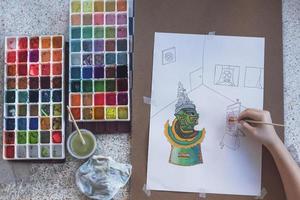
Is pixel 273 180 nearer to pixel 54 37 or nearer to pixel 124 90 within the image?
→ pixel 124 90

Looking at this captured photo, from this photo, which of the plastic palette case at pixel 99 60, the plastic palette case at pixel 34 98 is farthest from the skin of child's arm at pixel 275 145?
the plastic palette case at pixel 34 98

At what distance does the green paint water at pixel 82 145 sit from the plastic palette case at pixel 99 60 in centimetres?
4

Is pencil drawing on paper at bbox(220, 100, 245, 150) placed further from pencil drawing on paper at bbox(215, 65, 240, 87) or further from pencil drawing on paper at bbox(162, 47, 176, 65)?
pencil drawing on paper at bbox(162, 47, 176, 65)

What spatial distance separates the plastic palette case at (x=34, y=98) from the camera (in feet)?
2.98

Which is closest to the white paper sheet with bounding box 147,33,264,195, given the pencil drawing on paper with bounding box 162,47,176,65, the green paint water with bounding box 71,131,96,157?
the pencil drawing on paper with bounding box 162,47,176,65

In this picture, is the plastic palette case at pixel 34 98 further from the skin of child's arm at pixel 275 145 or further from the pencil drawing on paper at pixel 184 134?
the skin of child's arm at pixel 275 145

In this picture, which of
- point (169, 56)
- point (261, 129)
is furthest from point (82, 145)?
point (261, 129)

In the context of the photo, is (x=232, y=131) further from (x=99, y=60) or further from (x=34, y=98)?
(x=34, y=98)

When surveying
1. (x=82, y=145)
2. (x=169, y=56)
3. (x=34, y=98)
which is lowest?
(x=82, y=145)

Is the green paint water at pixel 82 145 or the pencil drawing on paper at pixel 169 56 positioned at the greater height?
the pencil drawing on paper at pixel 169 56

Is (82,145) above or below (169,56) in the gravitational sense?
below

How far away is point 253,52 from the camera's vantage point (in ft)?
3.01

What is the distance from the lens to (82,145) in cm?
90

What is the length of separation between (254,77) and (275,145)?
0.53 feet
